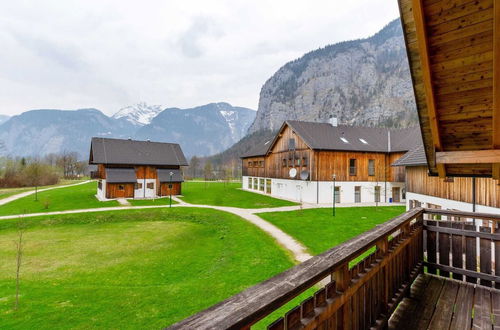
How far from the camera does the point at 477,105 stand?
377 cm

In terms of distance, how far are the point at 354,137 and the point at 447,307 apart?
29.3 meters

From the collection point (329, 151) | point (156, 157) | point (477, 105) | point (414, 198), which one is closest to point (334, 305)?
point (477, 105)

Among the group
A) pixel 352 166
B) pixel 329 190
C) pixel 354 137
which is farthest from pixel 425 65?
pixel 354 137

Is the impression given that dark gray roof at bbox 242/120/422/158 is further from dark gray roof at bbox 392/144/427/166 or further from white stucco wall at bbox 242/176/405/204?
dark gray roof at bbox 392/144/427/166

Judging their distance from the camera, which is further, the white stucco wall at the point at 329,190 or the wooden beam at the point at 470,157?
the white stucco wall at the point at 329,190

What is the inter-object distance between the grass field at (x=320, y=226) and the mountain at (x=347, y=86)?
307ft

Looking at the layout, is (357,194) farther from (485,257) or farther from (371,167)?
(485,257)

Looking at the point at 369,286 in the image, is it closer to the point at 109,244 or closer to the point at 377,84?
the point at 109,244

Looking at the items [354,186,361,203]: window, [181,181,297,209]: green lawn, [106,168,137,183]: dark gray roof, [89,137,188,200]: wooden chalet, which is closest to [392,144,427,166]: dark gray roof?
[354,186,361,203]: window

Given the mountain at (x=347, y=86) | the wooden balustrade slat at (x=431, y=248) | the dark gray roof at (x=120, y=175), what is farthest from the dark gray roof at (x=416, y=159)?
the mountain at (x=347, y=86)

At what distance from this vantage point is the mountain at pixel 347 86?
369ft

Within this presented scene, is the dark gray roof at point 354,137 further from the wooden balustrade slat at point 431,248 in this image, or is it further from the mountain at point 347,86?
the mountain at point 347,86

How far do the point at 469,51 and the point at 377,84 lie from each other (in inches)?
5587

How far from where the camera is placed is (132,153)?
33.1 metres
